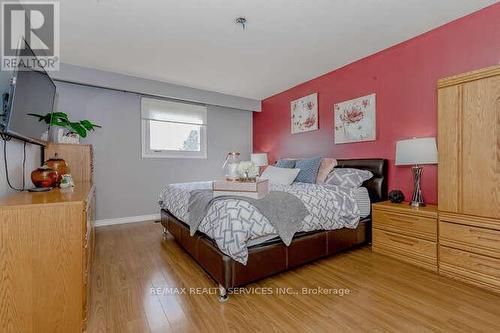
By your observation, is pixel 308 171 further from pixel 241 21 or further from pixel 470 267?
pixel 241 21

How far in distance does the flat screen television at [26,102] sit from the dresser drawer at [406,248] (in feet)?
10.8

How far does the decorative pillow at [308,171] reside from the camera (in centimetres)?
316

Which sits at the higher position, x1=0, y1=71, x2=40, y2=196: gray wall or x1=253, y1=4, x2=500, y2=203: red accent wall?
x1=253, y1=4, x2=500, y2=203: red accent wall

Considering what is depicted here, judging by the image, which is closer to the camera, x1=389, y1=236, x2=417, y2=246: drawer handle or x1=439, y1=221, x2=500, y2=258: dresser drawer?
x1=439, y1=221, x2=500, y2=258: dresser drawer

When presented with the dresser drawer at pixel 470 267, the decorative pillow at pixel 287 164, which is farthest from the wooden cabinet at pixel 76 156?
the dresser drawer at pixel 470 267

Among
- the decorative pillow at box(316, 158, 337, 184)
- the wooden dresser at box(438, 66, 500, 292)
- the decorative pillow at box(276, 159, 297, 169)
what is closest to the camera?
the wooden dresser at box(438, 66, 500, 292)

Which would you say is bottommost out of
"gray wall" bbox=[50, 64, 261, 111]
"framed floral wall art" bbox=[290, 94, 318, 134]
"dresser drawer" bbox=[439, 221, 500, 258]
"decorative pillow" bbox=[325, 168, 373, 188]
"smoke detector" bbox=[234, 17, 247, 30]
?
"dresser drawer" bbox=[439, 221, 500, 258]

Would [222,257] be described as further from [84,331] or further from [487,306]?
[487,306]

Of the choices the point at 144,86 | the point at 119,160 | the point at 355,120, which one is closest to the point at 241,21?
the point at 355,120

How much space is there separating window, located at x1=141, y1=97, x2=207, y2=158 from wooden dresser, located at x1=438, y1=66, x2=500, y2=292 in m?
3.79

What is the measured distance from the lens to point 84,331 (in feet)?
4.58

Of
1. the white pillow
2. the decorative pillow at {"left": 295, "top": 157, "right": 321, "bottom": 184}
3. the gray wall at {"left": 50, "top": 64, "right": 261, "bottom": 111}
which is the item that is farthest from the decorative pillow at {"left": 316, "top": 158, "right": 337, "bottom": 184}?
the gray wall at {"left": 50, "top": 64, "right": 261, "bottom": 111}

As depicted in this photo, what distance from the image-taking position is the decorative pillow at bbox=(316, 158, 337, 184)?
315 centimetres
